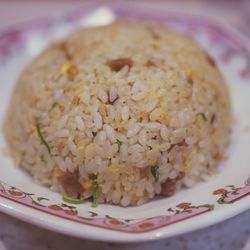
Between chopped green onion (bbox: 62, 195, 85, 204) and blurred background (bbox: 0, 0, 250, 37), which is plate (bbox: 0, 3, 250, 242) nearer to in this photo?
chopped green onion (bbox: 62, 195, 85, 204)

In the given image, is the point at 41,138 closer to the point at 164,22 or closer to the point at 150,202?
the point at 150,202

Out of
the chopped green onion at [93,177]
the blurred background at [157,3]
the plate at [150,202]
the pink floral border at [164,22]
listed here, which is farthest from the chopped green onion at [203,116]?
the blurred background at [157,3]

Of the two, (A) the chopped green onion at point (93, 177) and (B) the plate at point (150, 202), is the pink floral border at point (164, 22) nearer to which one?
(B) the plate at point (150, 202)

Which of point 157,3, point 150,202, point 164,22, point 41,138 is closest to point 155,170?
point 150,202

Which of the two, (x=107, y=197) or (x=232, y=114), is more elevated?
(x=232, y=114)

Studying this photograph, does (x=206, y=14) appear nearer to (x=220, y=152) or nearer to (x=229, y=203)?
(x=220, y=152)

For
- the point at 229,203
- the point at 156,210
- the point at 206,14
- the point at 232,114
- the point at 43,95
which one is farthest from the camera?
the point at 206,14

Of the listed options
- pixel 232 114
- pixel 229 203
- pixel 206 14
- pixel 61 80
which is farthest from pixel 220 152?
pixel 206 14

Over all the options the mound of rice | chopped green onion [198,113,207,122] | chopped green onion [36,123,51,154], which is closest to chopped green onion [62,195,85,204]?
the mound of rice
